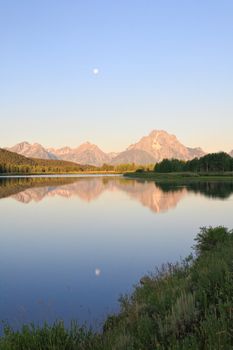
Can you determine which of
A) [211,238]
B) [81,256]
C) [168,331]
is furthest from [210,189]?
[168,331]

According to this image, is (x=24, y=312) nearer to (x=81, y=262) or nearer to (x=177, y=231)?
(x=81, y=262)

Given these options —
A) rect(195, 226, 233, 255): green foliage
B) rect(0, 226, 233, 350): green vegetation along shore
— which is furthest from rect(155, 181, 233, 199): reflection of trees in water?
rect(0, 226, 233, 350): green vegetation along shore

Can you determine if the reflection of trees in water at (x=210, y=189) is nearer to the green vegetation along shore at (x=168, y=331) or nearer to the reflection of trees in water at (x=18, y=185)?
the reflection of trees in water at (x=18, y=185)

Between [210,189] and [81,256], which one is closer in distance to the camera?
[81,256]

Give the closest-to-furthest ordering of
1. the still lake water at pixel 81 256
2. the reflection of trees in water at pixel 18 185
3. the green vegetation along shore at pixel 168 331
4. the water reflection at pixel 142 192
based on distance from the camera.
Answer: the green vegetation along shore at pixel 168 331 < the still lake water at pixel 81 256 < the water reflection at pixel 142 192 < the reflection of trees in water at pixel 18 185

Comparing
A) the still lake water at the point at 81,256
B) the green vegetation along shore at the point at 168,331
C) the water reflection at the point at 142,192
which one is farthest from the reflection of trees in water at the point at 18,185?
the green vegetation along shore at the point at 168,331

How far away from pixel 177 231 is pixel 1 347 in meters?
26.1

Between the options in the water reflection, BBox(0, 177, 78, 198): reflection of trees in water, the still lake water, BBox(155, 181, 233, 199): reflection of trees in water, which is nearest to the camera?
the still lake water

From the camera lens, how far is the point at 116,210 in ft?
166

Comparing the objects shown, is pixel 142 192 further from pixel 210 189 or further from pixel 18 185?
pixel 18 185

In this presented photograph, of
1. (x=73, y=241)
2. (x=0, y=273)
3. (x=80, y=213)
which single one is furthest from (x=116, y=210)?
(x=0, y=273)

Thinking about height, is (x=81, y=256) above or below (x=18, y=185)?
below

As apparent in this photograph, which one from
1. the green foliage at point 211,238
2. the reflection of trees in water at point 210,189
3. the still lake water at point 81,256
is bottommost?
the still lake water at point 81,256

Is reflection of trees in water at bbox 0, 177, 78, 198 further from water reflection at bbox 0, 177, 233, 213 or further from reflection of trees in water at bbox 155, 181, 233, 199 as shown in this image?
reflection of trees in water at bbox 155, 181, 233, 199
